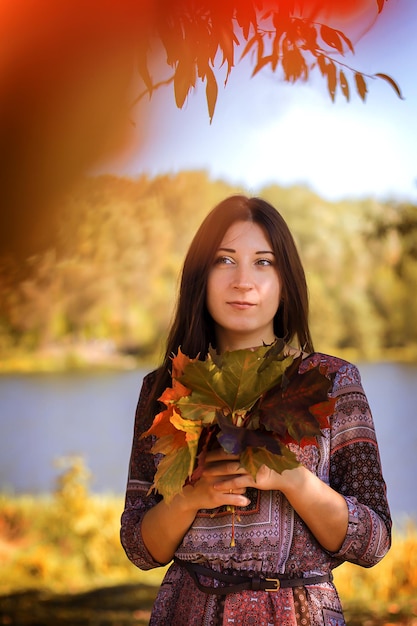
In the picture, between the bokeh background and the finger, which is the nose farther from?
the bokeh background

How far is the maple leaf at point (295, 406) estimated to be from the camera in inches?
46.6

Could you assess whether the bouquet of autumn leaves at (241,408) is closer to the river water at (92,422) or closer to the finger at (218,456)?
the finger at (218,456)

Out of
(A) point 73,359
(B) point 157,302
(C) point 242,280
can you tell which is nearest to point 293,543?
(C) point 242,280

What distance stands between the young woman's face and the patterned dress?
17 cm

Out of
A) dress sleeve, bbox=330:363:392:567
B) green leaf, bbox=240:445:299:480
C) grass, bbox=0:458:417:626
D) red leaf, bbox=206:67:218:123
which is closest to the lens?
green leaf, bbox=240:445:299:480

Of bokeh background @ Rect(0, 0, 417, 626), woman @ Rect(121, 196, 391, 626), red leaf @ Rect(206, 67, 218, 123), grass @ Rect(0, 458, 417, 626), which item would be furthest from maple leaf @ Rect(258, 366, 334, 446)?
grass @ Rect(0, 458, 417, 626)

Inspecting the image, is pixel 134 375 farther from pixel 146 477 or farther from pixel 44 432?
pixel 146 477

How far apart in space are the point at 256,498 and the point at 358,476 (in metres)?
0.19

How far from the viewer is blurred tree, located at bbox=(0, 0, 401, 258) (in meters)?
1.61

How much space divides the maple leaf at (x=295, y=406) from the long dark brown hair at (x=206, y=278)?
0.40 meters

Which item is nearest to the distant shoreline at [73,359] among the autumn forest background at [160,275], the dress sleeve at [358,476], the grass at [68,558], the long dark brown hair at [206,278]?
the autumn forest background at [160,275]

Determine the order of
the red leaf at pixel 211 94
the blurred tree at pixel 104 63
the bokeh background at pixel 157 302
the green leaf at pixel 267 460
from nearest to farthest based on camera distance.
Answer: the green leaf at pixel 267 460 < the red leaf at pixel 211 94 < the blurred tree at pixel 104 63 < the bokeh background at pixel 157 302

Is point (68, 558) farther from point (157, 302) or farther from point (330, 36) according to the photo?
point (330, 36)

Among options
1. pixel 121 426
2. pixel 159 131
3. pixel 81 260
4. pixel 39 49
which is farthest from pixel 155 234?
pixel 39 49
